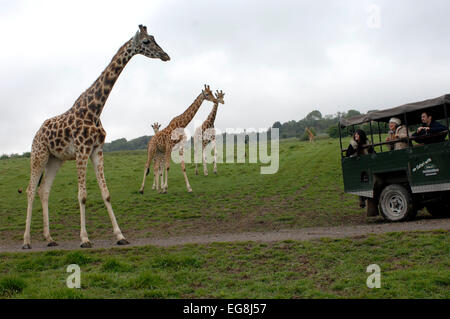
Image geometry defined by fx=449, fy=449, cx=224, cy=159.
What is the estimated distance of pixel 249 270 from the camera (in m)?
8.52

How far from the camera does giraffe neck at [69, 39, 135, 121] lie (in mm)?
12828

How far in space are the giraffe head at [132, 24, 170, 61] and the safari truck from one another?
243 inches

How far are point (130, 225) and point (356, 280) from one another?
33.7 ft

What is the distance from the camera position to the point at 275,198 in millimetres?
19609

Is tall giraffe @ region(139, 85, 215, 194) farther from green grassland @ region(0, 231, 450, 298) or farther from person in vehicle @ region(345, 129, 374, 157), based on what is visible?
Result: green grassland @ region(0, 231, 450, 298)

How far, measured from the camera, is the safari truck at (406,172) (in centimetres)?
1180

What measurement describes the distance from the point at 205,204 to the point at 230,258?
32.0 ft

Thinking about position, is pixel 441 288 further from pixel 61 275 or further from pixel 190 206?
pixel 190 206

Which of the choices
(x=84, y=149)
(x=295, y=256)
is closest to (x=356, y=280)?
(x=295, y=256)

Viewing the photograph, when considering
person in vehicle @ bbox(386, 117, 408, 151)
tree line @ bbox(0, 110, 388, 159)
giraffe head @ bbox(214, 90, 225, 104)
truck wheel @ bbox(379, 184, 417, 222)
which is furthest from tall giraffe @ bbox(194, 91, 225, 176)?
tree line @ bbox(0, 110, 388, 159)

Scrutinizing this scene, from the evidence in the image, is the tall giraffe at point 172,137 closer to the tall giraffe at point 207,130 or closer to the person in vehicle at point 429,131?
the tall giraffe at point 207,130

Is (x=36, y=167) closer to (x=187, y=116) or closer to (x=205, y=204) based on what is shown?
(x=205, y=204)

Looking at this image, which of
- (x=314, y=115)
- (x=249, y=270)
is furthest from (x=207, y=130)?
(x=314, y=115)

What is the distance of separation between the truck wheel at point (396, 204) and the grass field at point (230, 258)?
3.25ft
